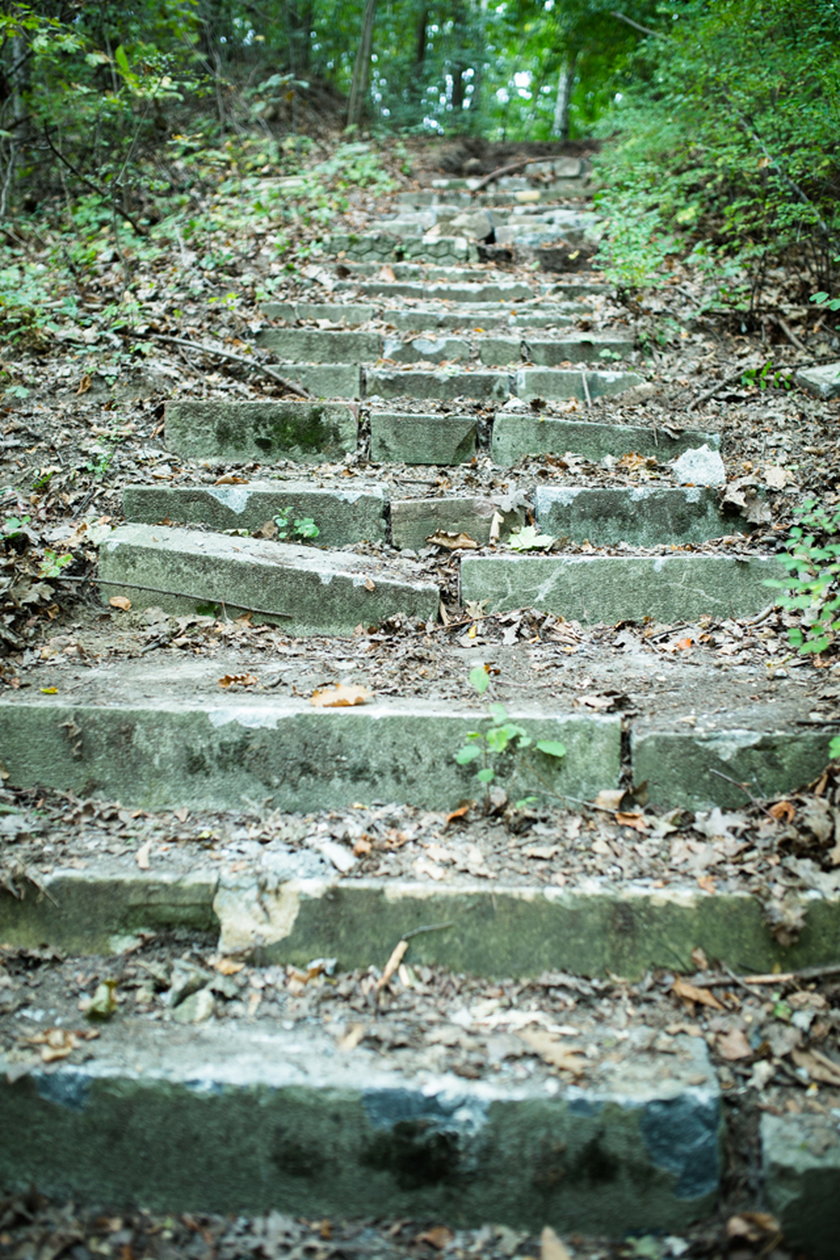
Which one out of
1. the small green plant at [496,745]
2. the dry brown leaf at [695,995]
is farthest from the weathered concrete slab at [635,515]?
the dry brown leaf at [695,995]

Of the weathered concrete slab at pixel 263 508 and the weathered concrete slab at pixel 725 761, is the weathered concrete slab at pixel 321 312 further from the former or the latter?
the weathered concrete slab at pixel 725 761

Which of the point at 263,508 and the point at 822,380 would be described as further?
the point at 822,380

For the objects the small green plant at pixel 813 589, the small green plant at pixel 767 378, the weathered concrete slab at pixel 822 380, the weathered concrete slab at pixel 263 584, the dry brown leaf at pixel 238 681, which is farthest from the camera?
the small green plant at pixel 767 378

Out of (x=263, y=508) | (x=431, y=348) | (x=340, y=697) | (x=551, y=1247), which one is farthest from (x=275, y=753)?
(x=431, y=348)

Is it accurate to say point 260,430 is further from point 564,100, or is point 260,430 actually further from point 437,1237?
point 564,100

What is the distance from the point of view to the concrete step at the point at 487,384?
4844mm

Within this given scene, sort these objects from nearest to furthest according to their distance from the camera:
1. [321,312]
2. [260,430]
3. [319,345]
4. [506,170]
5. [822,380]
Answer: [260,430], [822,380], [319,345], [321,312], [506,170]

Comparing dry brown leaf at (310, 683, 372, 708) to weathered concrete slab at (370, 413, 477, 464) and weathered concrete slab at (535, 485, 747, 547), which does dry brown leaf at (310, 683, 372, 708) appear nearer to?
weathered concrete slab at (535, 485, 747, 547)

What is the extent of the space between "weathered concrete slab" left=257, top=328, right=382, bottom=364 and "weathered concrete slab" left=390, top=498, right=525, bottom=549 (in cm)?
212

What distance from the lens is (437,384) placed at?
485 cm

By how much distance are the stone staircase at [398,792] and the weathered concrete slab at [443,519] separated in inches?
0.5

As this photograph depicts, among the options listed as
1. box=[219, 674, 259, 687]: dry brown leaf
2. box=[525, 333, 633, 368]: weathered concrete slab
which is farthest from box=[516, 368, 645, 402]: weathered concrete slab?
box=[219, 674, 259, 687]: dry brown leaf

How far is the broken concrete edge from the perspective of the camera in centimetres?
201

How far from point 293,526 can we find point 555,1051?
98.9 inches
